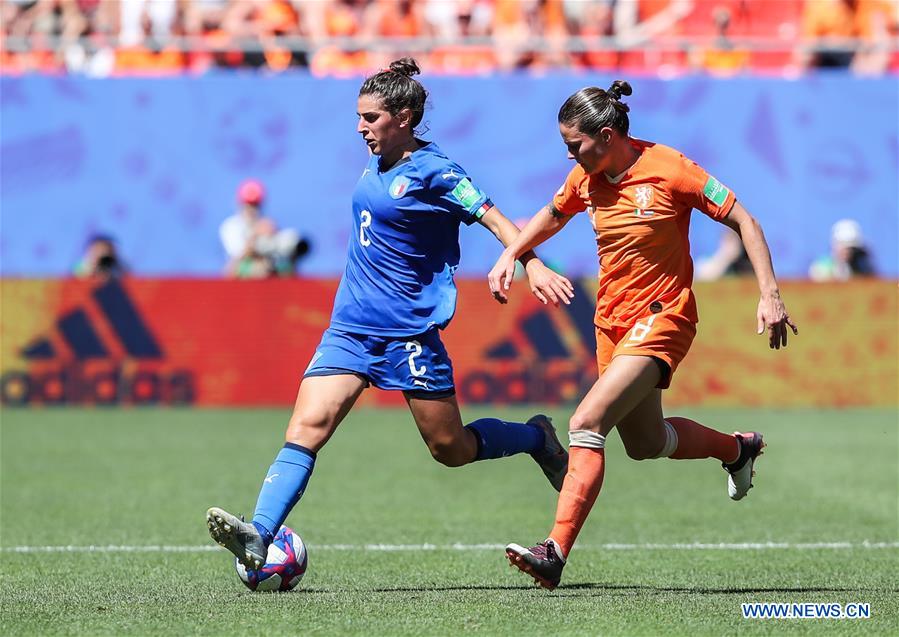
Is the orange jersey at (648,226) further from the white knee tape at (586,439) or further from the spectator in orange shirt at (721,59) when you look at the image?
the spectator in orange shirt at (721,59)

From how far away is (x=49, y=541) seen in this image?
867 centimetres

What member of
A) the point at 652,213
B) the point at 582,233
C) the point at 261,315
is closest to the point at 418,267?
the point at 652,213

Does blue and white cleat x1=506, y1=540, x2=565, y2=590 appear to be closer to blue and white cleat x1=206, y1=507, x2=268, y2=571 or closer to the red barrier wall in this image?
blue and white cleat x1=206, y1=507, x2=268, y2=571

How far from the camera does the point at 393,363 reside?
698 centimetres

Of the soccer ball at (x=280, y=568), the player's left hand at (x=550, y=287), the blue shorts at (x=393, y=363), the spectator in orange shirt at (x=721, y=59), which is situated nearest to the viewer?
the player's left hand at (x=550, y=287)

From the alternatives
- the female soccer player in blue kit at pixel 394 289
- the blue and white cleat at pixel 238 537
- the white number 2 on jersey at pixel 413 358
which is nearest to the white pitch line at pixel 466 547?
the female soccer player in blue kit at pixel 394 289

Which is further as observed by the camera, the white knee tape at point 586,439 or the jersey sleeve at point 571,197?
the jersey sleeve at point 571,197

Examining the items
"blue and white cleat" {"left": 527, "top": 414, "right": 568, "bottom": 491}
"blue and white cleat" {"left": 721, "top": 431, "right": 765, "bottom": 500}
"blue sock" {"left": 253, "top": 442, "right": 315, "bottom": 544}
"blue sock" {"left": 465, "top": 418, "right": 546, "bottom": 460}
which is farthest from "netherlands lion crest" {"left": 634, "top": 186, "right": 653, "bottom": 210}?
"blue sock" {"left": 253, "top": 442, "right": 315, "bottom": 544}

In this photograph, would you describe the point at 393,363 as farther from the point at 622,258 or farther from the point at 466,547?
the point at 466,547

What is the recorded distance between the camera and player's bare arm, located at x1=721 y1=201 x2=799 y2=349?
6.54 metres

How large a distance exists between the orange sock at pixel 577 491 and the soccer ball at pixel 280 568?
3.72 feet

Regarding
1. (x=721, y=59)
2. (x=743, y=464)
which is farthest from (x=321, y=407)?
(x=721, y=59)

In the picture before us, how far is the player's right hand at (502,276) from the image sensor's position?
22.1 feet

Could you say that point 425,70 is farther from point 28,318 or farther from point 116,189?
point 28,318
